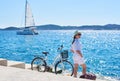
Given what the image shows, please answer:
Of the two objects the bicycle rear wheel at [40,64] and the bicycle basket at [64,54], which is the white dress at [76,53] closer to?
the bicycle basket at [64,54]

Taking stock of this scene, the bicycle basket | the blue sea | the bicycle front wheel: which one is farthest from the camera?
the blue sea

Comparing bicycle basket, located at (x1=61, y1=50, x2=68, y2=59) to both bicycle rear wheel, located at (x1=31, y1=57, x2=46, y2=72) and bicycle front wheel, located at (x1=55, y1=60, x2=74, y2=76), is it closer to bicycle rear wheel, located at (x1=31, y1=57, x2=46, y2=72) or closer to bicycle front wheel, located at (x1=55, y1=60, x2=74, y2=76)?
bicycle front wheel, located at (x1=55, y1=60, x2=74, y2=76)

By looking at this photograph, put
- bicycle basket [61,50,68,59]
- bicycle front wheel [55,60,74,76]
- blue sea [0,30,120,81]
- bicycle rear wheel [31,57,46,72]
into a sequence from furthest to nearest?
blue sea [0,30,120,81], bicycle rear wheel [31,57,46,72], bicycle front wheel [55,60,74,76], bicycle basket [61,50,68,59]

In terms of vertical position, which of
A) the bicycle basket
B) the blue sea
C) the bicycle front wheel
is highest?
the bicycle basket

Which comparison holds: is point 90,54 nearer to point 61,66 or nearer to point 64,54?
point 61,66

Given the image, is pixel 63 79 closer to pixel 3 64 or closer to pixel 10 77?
pixel 10 77

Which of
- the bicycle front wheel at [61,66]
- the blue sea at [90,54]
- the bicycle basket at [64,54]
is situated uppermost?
the bicycle basket at [64,54]

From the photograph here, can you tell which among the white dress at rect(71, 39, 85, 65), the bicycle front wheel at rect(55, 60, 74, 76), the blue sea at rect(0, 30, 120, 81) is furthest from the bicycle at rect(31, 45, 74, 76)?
the blue sea at rect(0, 30, 120, 81)

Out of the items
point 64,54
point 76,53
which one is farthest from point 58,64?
point 76,53

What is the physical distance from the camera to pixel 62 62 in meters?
12.0

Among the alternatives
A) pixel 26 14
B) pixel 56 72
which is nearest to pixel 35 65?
pixel 56 72

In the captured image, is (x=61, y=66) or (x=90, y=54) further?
(x=90, y=54)

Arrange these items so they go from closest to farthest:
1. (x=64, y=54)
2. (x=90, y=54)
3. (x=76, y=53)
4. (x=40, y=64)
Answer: (x=76, y=53)
(x=64, y=54)
(x=40, y=64)
(x=90, y=54)

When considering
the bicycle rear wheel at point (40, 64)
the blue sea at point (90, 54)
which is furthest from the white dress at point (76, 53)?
the blue sea at point (90, 54)
